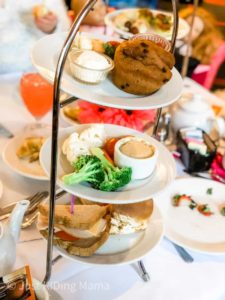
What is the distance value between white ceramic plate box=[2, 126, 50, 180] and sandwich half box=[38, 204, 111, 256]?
0.26m

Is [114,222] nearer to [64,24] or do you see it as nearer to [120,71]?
[120,71]

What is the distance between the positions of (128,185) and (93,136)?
13 centimetres

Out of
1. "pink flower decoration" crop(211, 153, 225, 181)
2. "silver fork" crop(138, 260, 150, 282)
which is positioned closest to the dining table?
"silver fork" crop(138, 260, 150, 282)

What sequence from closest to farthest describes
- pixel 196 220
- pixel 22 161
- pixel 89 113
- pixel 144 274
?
pixel 144 274
pixel 196 220
pixel 22 161
pixel 89 113

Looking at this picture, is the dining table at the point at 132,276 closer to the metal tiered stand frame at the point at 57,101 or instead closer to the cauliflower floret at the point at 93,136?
the metal tiered stand frame at the point at 57,101

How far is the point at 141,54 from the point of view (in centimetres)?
72

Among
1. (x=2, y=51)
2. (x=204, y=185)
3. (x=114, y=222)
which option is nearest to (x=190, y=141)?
(x=204, y=185)

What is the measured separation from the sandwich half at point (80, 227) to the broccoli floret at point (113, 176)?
12 cm

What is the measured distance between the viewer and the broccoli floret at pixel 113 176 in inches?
27.9

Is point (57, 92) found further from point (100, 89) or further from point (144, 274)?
point (144, 274)

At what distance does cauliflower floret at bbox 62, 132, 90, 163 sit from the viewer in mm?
771

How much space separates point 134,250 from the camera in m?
0.85

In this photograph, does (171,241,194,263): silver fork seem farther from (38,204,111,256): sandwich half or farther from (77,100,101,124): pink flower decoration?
(77,100,101,124): pink flower decoration

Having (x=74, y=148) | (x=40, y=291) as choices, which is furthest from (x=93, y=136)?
(x=40, y=291)
